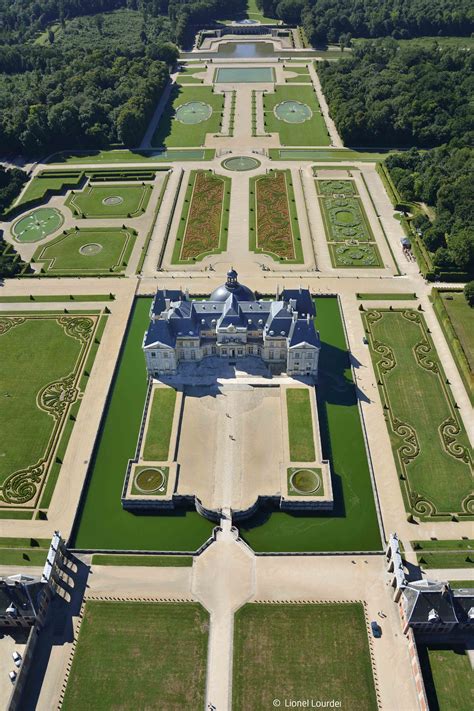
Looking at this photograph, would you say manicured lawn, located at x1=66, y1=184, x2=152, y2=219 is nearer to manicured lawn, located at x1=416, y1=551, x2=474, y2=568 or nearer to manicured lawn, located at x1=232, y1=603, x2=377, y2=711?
manicured lawn, located at x1=232, y1=603, x2=377, y2=711

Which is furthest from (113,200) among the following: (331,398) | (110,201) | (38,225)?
(331,398)

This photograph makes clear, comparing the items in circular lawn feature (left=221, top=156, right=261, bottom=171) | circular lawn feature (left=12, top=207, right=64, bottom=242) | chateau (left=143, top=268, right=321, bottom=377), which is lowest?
chateau (left=143, top=268, right=321, bottom=377)

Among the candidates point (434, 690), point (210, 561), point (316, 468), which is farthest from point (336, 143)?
point (434, 690)

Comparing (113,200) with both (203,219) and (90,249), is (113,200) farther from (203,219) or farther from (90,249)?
(203,219)

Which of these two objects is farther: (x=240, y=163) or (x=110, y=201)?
(x=240, y=163)

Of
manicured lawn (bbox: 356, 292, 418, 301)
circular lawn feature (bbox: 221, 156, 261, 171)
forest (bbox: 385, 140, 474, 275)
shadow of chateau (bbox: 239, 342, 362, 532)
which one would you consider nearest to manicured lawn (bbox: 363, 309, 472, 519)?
manicured lawn (bbox: 356, 292, 418, 301)

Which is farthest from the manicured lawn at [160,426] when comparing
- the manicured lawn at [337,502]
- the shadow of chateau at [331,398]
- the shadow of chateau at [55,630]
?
the shadow of chateau at [55,630]
